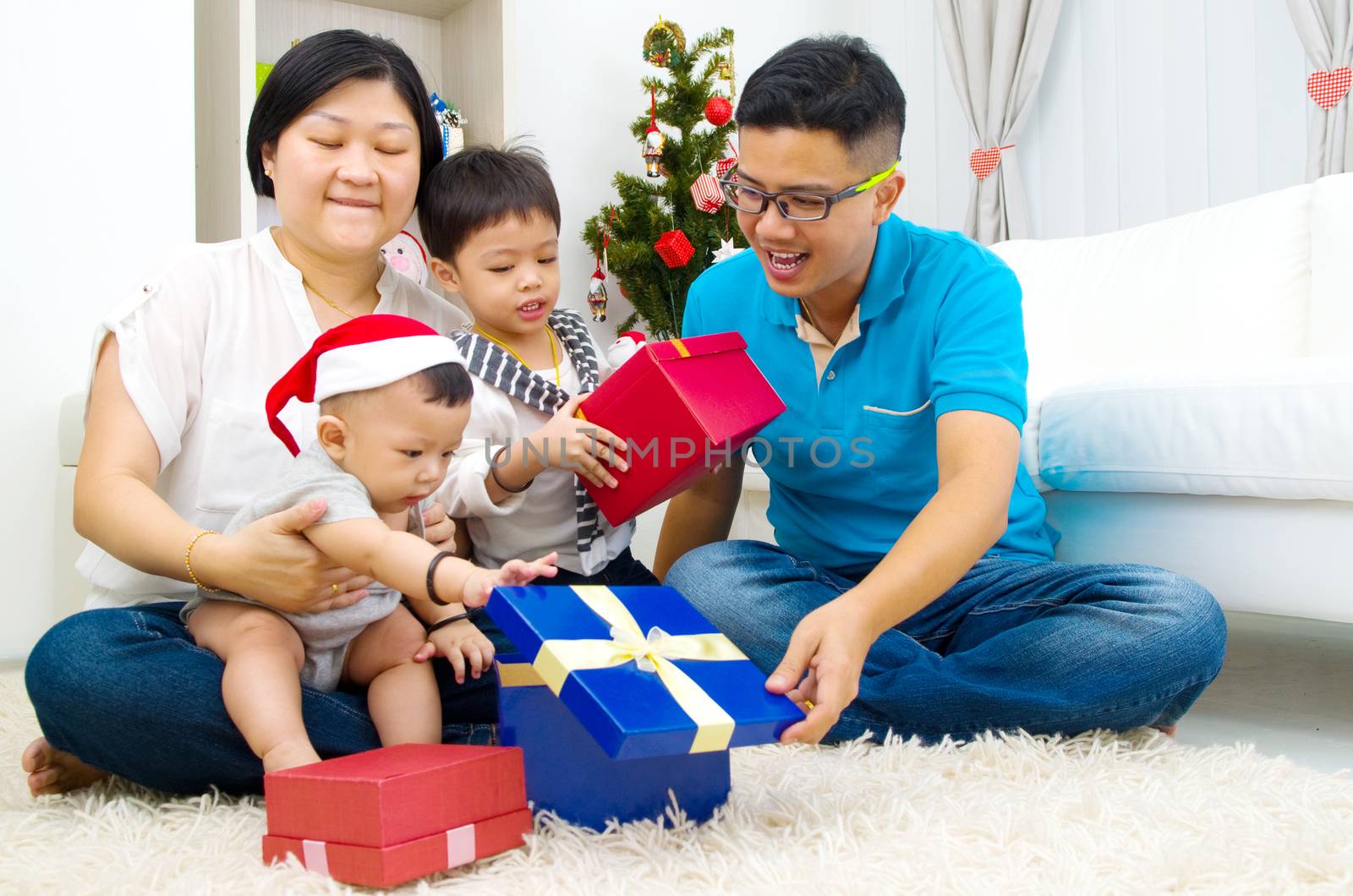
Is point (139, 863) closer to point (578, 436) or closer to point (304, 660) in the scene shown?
point (304, 660)

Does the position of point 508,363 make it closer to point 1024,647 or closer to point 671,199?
point 1024,647

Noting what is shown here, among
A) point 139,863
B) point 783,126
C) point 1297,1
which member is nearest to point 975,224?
point 1297,1

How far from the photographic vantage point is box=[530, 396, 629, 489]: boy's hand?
52.6 inches

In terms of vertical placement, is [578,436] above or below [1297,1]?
below

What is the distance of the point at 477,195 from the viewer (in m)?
1.45

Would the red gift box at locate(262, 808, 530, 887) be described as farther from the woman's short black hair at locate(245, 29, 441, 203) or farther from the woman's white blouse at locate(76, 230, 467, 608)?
the woman's short black hair at locate(245, 29, 441, 203)

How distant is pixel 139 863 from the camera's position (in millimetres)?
905

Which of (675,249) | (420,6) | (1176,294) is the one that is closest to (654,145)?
(675,249)

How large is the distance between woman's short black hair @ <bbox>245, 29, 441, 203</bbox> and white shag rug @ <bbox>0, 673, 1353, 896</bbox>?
0.83 m

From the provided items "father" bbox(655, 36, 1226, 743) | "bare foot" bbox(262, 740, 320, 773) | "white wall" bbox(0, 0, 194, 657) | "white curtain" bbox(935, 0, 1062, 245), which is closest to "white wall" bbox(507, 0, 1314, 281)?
"white curtain" bbox(935, 0, 1062, 245)

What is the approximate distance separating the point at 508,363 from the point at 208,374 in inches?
15.0

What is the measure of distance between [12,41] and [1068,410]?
210 centimetres

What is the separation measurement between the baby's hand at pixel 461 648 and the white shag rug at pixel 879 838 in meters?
0.24

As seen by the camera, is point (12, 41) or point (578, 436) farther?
point (12, 41)
